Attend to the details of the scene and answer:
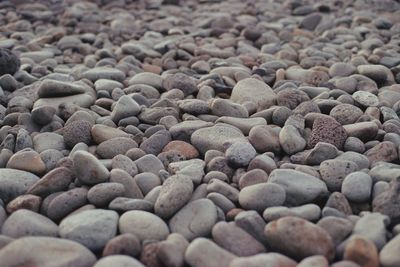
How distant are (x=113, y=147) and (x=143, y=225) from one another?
27.7 inches

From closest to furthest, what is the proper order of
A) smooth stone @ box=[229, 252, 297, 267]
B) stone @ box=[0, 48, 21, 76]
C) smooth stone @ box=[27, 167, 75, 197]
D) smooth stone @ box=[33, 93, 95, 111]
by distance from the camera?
smooth stone @ box=[229, 252, 297, 267] < smooth stone @ box=[27, 167, 75, 197] < smooth stone @ box=[33, 93, 95, 111] < stone @ box=[0, 48, 21, 76]

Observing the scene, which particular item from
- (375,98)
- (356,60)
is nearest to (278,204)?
(375,98)

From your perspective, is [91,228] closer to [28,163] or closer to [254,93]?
[28,163]

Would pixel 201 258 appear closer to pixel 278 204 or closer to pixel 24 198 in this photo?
pixel 278 204

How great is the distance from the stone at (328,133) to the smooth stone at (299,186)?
15.9 inches

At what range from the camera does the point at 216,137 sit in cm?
246

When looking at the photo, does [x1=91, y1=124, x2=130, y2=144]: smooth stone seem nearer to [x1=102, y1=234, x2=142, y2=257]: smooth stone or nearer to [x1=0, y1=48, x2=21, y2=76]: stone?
[x1=102, y1=234, x2=142, y2=257]: smooth stone

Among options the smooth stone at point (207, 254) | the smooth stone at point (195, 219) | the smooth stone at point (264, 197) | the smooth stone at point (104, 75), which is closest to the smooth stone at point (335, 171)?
the smooth stone at point (264, 197)

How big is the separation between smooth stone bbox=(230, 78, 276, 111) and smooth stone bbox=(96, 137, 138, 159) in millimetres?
872

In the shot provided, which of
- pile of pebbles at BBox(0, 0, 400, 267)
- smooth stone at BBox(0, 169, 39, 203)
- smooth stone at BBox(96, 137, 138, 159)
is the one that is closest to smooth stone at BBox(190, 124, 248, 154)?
pile of pebbles at BBox(0, 0, 400, 267)

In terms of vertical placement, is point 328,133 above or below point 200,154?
above

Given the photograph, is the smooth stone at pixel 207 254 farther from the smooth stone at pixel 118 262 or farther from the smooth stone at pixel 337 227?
the smooth stone at pixel 337 227

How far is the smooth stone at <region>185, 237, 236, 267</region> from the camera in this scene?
5.29ft

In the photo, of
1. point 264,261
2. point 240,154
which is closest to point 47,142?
point 240,154
